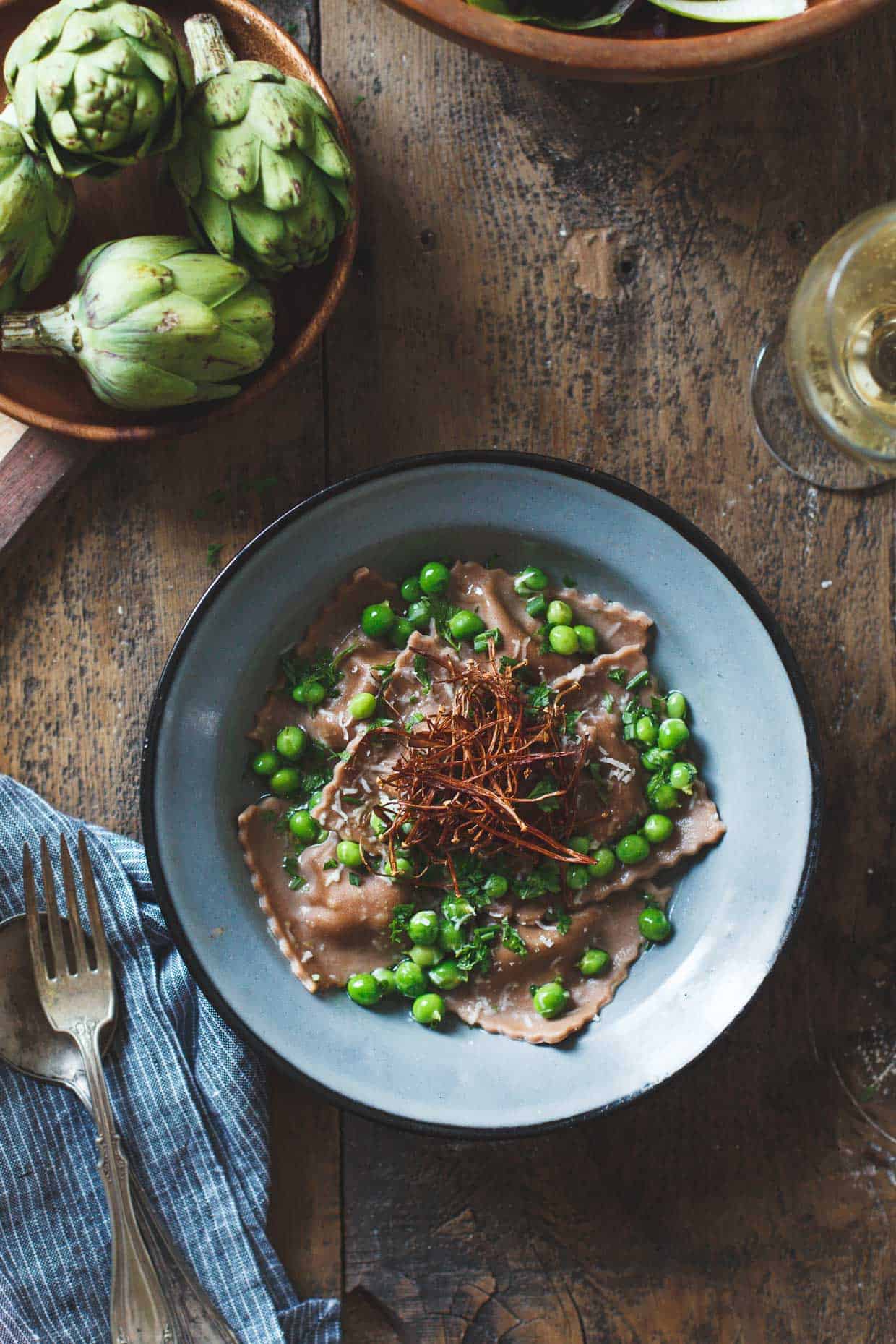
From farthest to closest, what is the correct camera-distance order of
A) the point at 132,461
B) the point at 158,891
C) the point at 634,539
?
1. the point at 132,461
2. the point at 634,539
3. the point at 158,891

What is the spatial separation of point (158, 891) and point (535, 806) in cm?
89

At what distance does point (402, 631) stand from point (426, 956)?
0.80 m

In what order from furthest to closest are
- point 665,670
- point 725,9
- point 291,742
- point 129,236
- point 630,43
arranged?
1. point 665,670
2. point 291,742
3. point 129,236
4. point 725,9
5. point 630,43

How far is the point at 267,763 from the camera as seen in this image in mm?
2674

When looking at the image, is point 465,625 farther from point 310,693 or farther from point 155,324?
point 155,324

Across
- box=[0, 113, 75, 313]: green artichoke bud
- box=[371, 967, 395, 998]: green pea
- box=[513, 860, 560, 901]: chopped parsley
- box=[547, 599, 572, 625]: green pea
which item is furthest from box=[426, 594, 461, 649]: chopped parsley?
box=[0, 113, 75, 313]: green artichoke bud

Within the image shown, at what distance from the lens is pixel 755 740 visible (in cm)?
263

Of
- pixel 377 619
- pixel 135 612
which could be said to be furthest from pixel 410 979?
pixel 135 612

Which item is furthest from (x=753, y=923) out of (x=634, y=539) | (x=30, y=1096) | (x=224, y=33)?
(x=224, y=33)

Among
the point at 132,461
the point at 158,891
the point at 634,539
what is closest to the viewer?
the point at 158,891

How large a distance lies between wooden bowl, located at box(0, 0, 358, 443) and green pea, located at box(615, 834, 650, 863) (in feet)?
4.50

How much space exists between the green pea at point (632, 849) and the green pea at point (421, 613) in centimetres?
73

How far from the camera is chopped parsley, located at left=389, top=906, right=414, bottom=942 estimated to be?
2.62 m

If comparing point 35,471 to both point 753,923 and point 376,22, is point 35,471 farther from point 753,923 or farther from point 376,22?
point 753,923
